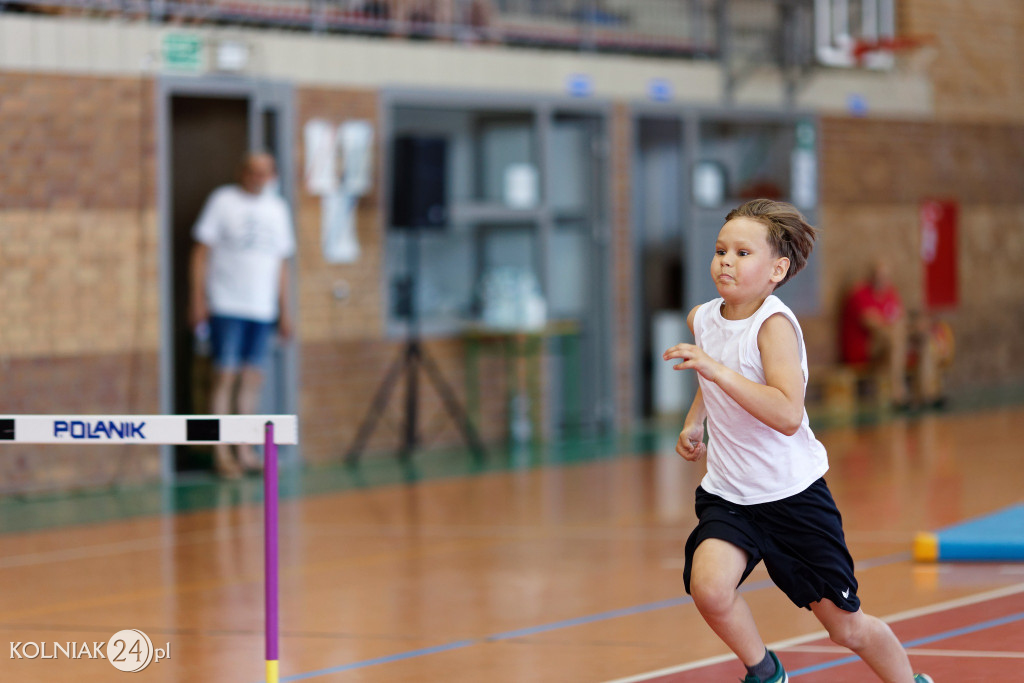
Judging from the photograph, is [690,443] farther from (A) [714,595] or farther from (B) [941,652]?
(B) [941,652]

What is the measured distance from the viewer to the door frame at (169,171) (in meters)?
10.4

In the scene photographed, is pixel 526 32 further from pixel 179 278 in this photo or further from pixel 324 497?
pixel 324 497

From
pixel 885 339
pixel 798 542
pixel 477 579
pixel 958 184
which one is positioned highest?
pixel 958 184

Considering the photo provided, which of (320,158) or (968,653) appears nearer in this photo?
(968,653)

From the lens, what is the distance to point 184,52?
34.4 ft

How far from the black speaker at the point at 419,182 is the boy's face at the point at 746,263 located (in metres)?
7.44

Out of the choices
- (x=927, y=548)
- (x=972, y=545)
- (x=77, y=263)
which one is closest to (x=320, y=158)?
(x=77, y=263)

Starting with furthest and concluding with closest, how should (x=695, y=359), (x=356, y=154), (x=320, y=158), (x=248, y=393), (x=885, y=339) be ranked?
(x=885, y=339) < (x=356, y=154) < (x=320, y=158) < (x=248, y=393) < (x=695, y=359)

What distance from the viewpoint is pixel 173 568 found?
7336mm

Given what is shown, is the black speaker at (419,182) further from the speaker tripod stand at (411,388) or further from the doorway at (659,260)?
the doorway at (659,260)

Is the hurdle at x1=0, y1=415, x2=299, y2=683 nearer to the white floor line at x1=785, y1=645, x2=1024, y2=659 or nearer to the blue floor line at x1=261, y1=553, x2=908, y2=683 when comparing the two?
the blue floor line at x1=261, y1=553, x2=908, y2=683

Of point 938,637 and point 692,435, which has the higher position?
point 692,435

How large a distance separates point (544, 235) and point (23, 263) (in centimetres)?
452

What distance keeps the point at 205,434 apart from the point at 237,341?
6.40m
